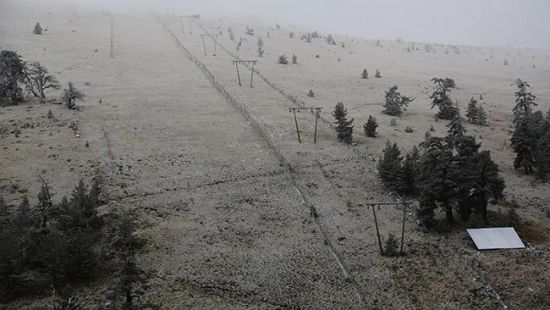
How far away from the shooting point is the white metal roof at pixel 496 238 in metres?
25.6

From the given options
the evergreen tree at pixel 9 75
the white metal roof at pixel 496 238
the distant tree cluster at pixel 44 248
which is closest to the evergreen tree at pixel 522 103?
the white metal roof at pixel 496 238

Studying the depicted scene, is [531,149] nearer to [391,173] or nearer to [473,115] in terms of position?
[391,173]

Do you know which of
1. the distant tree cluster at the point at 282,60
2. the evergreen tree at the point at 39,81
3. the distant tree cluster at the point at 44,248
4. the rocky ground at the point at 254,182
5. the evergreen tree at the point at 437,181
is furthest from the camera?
the distant tree cluster at the point at 282,60

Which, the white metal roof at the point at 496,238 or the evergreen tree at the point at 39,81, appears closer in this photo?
the white metal roof at the point at 496,238

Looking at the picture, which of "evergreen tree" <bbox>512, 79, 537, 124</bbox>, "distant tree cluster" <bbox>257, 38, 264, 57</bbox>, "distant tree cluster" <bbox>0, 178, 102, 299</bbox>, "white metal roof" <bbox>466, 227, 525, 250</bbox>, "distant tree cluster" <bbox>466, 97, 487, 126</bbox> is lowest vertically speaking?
"distant tree cluster" <bbox>0, 178, 102, 299</bbox>

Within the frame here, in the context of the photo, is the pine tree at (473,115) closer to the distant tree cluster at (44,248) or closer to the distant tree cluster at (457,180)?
the distant tree cluster at (457,180)

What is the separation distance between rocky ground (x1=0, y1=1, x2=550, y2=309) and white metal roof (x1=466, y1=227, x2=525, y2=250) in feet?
1.51

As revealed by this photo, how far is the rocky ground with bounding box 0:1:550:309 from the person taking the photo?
22.5 metres

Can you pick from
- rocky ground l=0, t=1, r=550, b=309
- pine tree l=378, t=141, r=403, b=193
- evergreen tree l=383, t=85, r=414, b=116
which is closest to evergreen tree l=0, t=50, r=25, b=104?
rocky ground l=0, t=1, r=550, b=309

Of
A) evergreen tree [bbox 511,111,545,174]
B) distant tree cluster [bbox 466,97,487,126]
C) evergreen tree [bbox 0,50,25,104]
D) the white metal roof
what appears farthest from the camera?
distant tree cluster [bbox 466,97,487,126]

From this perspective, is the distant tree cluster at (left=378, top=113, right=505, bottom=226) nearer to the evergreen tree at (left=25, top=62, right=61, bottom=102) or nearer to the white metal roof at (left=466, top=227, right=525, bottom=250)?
the white metal roof at (left=466, top=227, right=525, bottom=250)

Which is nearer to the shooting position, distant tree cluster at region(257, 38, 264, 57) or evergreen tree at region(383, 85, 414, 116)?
evergreen tree at region(383, 85, 414, 116)

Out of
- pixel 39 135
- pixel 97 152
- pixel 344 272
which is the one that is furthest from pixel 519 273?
pixel 39 135

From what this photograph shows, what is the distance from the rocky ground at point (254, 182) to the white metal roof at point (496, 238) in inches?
18.2
